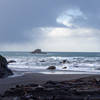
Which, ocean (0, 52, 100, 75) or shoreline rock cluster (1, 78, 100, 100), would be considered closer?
shoreline rock cluster (1, 78, 100, 100)

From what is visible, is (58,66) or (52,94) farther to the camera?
(58,66)

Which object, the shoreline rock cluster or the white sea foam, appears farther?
the white sea foam

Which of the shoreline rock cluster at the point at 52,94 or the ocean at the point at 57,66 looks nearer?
the shoreline rock cluster at the point at 52,94

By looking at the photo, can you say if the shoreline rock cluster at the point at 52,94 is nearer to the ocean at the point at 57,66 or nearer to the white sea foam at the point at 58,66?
the ocean at the point at 57,66

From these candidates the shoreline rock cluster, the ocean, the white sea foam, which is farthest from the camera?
the white sea foam

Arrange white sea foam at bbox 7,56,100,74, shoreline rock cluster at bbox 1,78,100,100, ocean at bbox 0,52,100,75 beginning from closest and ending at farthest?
shoreline rock cluster at bbox 1,78,100,100
ocean at bbox 0,52,100,75
white sea foam at bbox 7,56,100,74

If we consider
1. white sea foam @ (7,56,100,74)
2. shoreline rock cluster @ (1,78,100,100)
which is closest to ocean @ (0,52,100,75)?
white sea foam @ (7,56,100,74)

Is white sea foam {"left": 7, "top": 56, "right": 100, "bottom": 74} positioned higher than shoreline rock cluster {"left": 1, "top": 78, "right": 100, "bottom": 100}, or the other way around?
shoreline rock cluster {"left": 1, "top": 78, "right": 100, "bottom": 100}

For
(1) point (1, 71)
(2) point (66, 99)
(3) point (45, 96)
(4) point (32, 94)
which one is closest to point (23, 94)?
(4) point (32, 94)

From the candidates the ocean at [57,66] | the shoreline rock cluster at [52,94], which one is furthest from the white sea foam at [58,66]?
the shoreline rock cluster at [52,94]

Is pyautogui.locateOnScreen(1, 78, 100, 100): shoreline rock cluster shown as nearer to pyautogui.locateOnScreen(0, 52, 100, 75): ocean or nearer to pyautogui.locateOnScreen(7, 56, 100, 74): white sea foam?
pyautogui.locateOnScreen(0, 52, 100, 75): ocean

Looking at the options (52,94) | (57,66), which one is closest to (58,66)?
(57,66)

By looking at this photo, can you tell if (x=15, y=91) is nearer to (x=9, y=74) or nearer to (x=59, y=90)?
(x=59, y=90)

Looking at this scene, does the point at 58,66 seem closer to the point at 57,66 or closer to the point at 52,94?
the point at 57,66
